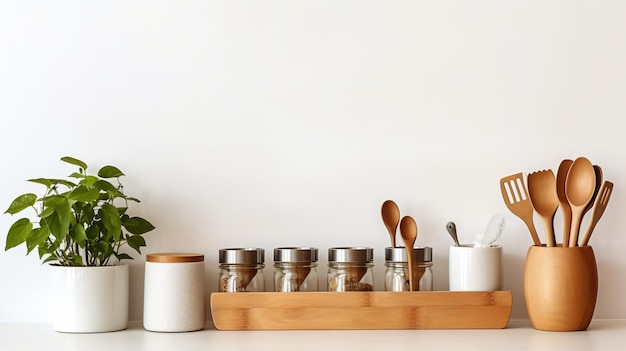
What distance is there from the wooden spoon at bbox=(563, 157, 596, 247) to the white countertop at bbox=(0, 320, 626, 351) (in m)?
0.19

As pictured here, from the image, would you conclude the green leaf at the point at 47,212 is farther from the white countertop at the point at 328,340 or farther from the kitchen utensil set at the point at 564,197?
the kitchen utensil set at the point at 564,197

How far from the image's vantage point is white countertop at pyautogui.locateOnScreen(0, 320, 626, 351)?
1.28m

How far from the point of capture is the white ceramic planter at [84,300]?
4.67 feet

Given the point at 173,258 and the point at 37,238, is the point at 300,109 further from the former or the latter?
the point at 37,238

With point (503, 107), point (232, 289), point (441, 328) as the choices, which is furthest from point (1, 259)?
point (503, 107)

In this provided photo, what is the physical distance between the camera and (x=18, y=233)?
1.44 metres

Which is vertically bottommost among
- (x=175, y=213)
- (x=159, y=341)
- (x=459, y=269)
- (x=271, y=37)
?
(x=159, y=341)

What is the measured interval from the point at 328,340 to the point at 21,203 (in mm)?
653

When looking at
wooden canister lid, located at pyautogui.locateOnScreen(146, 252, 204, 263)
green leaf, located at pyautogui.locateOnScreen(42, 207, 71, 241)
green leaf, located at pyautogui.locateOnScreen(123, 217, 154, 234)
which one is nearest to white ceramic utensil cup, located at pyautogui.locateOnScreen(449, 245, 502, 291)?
wooden canister lid, located at pyautogui.locateOnScreen(146, 252, 204, 263)

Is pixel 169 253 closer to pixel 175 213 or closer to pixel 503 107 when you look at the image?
pixel 175 213

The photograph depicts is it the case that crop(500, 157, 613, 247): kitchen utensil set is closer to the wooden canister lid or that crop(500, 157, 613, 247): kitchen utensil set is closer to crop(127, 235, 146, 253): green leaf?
the wooden canister lid

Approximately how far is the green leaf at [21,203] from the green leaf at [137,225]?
0.18 meters

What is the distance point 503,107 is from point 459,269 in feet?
1.21

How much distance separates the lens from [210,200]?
5.21 feet
